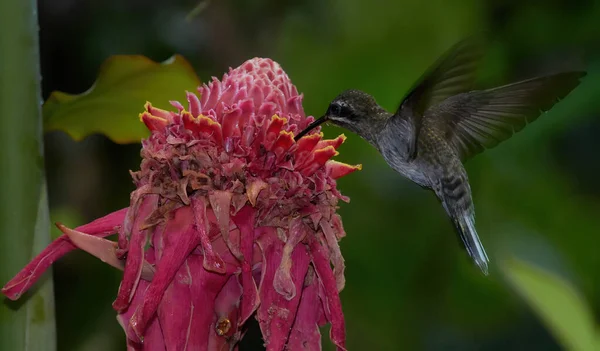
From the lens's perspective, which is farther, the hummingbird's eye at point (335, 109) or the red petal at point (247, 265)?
the hummingbird's eye at point (335, 109)

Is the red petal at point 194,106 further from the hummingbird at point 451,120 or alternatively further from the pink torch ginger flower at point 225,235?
the hummingbird at point 451,120

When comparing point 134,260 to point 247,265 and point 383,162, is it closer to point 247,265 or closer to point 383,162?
point 247,265

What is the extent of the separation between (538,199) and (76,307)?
1580 mm

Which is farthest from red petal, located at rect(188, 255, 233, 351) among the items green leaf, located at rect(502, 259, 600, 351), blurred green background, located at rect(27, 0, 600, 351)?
blurred green background, located at rect(27, 0, 600, 351)

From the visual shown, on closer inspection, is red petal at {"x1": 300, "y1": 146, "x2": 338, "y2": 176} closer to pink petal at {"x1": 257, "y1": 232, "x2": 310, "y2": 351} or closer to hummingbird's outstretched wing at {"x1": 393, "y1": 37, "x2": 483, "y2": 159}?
pink petal at {"x1": 257, "y1": 232, "x2": 310, "y2": 351}

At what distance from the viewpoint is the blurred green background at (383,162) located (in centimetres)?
263

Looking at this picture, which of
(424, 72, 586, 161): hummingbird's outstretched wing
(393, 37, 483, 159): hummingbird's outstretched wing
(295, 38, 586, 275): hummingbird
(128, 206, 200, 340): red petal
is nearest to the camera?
(128, 206, 200, 340): red petal

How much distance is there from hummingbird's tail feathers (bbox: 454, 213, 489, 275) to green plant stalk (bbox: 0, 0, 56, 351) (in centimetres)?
97

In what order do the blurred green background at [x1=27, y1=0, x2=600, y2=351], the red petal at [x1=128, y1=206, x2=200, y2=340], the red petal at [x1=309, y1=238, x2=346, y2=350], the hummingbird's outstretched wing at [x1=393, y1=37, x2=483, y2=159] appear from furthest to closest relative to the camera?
the blurred green background at [x1=27, y1=0, x2=600, y2=351], the hummingbird's outstretched wing at [x1=393, y1=37, x2=483, y2=159], the red petal at [x1=309, y1=238, x2=346, y2=350], the red petal at [x1=128, y1=206, x2=200, y2=340]

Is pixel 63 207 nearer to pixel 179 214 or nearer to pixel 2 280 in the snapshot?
pixel 2 280

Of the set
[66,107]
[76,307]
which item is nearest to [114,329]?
[76,307]

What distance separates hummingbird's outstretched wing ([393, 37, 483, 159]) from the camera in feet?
4.80

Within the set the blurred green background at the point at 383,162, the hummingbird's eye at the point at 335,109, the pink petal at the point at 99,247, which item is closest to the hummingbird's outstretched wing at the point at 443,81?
the hummingbird's eye at the point at 335,109

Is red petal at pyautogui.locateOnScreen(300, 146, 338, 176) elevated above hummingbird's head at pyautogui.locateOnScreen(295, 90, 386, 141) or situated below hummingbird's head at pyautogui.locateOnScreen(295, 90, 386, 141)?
above
